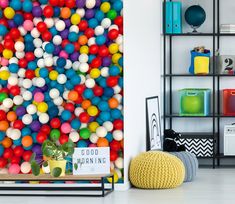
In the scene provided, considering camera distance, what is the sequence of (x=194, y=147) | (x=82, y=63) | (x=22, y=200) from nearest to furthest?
(x=22, y=200)
(x=82, y=63)
(x=194, y=147)

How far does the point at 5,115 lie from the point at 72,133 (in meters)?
0.65

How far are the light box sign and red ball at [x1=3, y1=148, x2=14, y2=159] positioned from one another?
632mm

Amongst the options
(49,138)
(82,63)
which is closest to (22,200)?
(49,138)

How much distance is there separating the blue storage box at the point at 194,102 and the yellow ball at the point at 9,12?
2.95 meters

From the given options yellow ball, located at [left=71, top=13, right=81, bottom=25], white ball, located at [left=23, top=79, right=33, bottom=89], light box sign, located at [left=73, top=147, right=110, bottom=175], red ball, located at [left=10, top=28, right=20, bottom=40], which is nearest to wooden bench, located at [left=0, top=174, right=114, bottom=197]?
light box sign, located at [left=73, top=147, right=110, bottom=175]

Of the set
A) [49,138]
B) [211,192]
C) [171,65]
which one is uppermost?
[171,65]

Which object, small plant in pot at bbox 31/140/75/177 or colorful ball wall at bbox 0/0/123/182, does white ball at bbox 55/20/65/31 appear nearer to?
colorful ball wall at bbox 0/0/123/182

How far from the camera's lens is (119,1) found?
6777 millimetres

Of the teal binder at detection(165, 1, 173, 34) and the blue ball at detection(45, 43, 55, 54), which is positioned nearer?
the blue ball at detection(45, 43, 55, 54)

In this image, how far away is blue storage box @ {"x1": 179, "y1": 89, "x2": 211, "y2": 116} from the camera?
9086 millimetres

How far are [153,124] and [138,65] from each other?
3.28 ft

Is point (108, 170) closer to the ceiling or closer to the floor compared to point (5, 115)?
closer to the floor

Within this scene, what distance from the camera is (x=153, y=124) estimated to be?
8.15 meters

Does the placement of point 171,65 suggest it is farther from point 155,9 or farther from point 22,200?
point 22,200
